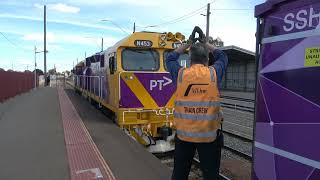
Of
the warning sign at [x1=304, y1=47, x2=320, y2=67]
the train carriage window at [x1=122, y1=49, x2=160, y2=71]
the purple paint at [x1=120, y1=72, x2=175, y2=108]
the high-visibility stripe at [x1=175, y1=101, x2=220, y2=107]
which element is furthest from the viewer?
the train carriage window at [x1=122, y1=49, x2=160, y2=71]

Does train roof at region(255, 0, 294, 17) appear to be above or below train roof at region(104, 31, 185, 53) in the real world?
below

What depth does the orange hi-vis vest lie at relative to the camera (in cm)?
432

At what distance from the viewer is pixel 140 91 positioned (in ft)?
37.9

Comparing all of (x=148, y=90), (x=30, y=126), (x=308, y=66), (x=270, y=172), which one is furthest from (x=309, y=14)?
(x=30, y=126)

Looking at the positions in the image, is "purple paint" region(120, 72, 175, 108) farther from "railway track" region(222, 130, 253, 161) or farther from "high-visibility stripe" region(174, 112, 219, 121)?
"high-visibility stripe" region(174, 112, 219, 121)

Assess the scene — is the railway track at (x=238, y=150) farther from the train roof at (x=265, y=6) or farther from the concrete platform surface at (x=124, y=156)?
the train roof at (x=265, y=6)

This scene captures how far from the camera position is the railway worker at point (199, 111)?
433 centimetres

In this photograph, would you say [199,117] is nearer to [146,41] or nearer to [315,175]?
[315,175]

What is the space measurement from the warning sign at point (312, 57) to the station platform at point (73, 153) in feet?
14.2

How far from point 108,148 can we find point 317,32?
700cm

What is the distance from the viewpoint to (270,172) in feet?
12.0

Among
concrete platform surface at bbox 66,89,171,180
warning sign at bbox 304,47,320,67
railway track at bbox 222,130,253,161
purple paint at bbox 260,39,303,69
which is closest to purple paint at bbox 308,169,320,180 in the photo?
warning sign at bbox 304,47,320,67

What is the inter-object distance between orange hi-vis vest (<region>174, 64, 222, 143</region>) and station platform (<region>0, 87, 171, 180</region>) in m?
2.78

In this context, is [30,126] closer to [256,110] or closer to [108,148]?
[108,148]
